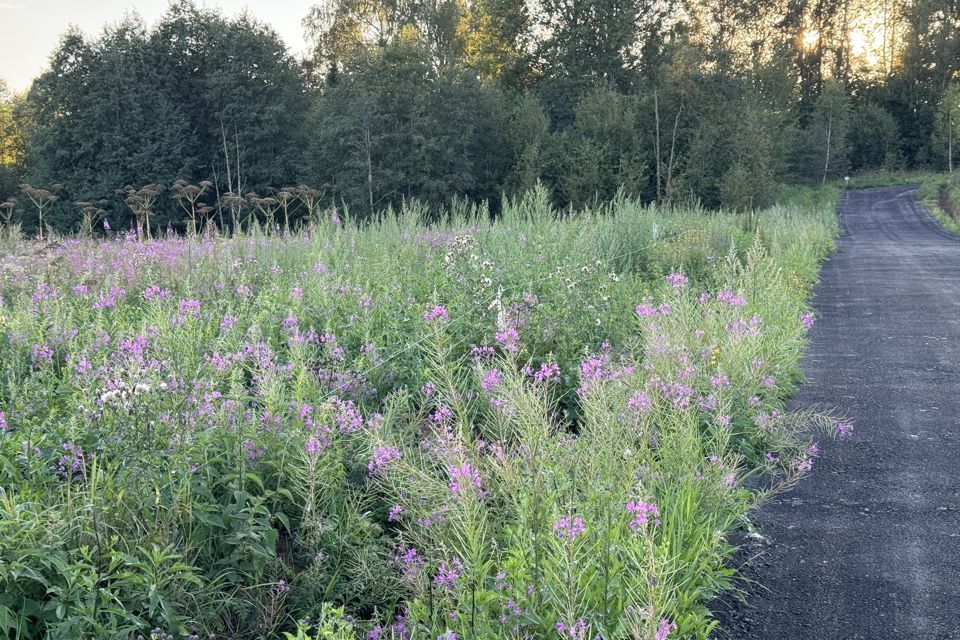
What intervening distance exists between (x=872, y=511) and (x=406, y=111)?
30.8 meters

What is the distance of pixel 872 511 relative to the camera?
11.8 ft

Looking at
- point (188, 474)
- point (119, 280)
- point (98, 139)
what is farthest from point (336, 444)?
point (98, 139)

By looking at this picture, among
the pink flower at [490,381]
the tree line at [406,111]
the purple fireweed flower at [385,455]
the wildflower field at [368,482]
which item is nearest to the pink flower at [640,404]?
the wildflower field at [368,482]

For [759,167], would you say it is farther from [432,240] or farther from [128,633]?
[128,633]

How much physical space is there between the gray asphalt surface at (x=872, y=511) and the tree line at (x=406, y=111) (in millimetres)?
19777

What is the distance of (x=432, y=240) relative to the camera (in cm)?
844

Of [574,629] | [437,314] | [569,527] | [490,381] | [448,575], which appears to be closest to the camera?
[574,629]

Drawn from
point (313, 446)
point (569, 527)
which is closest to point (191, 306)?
point (313, 446)

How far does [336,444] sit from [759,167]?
111 ft

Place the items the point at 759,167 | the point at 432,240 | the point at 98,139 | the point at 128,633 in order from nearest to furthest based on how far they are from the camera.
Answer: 1. the point at 128,633
2. the point at 432,240
3. the point at 98,139
4. the point at 759,167

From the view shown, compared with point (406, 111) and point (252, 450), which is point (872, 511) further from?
→ point (406, 111)

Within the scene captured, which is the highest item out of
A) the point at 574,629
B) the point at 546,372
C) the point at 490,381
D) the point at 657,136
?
the point at 657,136

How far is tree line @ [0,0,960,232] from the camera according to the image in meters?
30.6

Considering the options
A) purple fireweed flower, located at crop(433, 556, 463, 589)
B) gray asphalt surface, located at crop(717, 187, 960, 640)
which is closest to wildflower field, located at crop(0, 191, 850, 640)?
purple fireweed flower, located at crop(433, 556, 463, 589)
